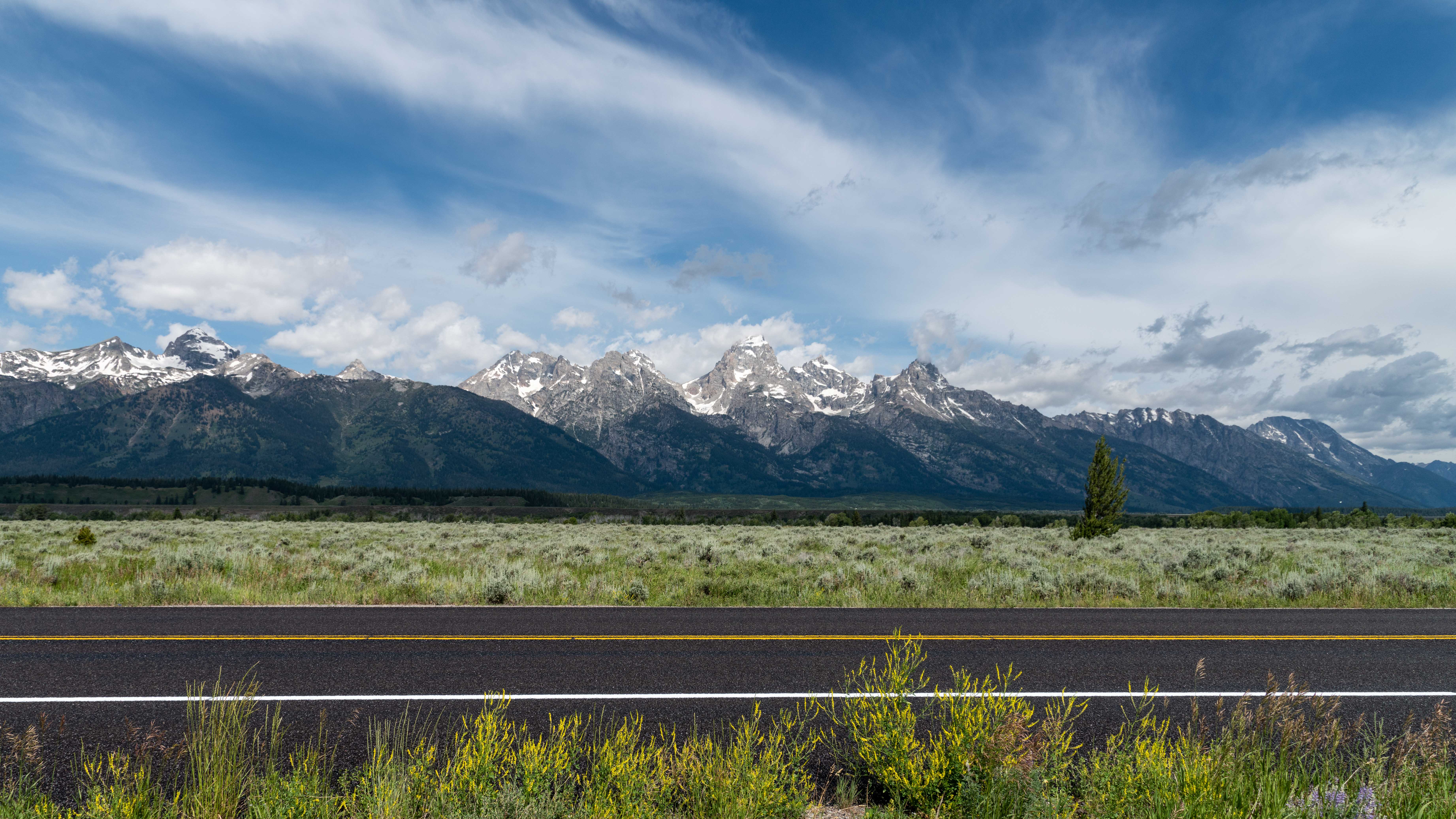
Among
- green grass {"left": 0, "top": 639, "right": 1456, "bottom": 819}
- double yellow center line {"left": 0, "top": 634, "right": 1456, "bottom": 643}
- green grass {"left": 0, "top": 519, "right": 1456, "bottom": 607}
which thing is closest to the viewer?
green grass {"left": 0, "top": 639, "right": 1456, "bottom": 819}

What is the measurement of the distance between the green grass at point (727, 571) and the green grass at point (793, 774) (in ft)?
27.1

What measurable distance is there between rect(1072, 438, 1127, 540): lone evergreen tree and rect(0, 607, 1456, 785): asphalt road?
25.1 metres

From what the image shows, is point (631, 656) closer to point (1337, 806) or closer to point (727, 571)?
point (1337, 806)

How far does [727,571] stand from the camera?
20.9 metres

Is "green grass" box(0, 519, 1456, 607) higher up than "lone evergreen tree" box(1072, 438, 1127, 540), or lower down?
lower down

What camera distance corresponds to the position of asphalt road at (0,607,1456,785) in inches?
270

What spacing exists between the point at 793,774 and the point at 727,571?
16.1 m

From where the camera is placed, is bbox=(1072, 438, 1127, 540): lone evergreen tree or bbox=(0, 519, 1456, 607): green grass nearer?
bbox=(0, 519, 1456, 607): green grass

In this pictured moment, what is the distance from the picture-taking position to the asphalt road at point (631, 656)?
6863 mm

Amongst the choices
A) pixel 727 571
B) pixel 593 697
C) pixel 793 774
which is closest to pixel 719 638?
pixel 593 697

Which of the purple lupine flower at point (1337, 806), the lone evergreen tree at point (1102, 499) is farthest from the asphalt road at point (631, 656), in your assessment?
the lone evergreen tree at point (1102, 499)

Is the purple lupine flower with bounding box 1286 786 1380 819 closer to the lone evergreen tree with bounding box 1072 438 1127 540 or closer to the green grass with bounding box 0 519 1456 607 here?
the green grass with bounding box 0 519 1456 607

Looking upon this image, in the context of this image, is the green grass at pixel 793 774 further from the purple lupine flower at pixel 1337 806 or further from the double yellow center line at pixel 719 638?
the double yellow center line at pixel 719 638

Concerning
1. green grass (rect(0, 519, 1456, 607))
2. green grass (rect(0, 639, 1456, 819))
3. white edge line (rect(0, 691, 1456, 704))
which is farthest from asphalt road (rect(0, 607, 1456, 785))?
green grass (rect(0, 519, 1456, 607))
